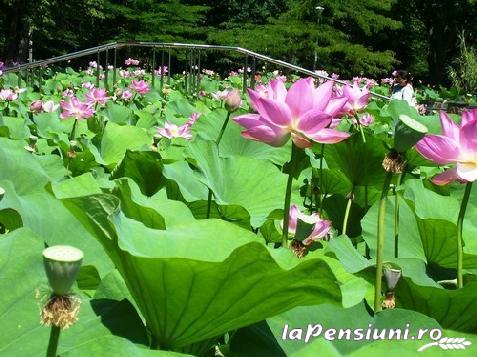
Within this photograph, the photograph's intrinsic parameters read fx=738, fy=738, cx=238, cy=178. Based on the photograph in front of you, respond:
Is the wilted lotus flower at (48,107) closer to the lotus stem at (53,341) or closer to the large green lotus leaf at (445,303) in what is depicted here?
the large green lotus leaf at (445,303)

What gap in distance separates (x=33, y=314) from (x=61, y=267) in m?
0.17

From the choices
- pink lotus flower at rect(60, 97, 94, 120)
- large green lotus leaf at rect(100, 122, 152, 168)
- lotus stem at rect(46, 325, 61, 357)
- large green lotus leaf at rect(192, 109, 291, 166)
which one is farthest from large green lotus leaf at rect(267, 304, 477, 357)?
pink lotus flower at rect(60, 97, 94, 120)

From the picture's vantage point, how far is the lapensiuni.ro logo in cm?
68

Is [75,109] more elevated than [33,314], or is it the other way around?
[33,314]

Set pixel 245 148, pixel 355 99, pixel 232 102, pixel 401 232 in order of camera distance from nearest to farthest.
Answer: pixel 401 232 < pixel 355 99 < pixel 232 102 < pixel 245 148

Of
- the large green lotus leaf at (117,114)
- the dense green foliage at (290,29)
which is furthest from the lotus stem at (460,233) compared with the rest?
the dense green foliage at (290,29)

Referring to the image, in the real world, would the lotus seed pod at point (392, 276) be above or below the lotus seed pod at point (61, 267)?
below

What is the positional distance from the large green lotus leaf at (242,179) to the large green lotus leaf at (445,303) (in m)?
0.50

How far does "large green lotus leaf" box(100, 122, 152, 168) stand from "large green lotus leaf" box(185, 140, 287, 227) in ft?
1.86

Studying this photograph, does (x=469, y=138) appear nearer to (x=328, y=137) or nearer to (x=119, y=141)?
(x=328, y=137)

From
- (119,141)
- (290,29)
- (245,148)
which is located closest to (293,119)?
(245,148)

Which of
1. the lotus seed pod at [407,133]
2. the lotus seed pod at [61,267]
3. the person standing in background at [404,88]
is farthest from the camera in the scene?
the person standing in background at [404,88]

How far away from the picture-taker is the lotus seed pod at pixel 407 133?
76cm

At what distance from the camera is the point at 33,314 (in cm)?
58
